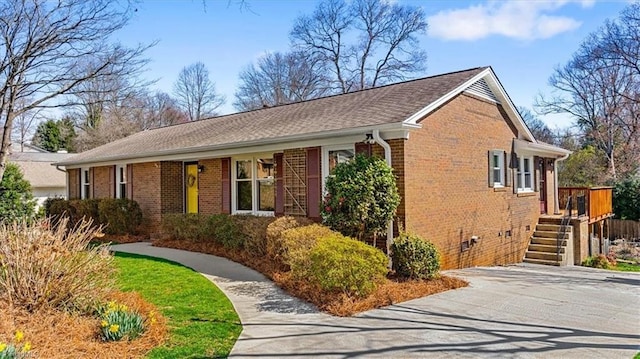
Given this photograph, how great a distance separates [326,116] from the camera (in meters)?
12.4

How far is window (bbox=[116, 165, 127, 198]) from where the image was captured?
17.6m

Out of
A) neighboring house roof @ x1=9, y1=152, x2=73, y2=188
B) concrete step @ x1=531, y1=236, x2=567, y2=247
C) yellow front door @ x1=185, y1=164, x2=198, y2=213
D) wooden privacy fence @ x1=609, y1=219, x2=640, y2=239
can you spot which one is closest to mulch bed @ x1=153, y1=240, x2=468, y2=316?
yellow front door @ x1=185, y1=164, x2=198, y2=213

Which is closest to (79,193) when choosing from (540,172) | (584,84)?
(540,172)

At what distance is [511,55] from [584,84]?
22777 mm

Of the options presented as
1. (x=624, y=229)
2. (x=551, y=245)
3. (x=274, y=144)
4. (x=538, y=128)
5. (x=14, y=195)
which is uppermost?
(x=538, y=128)

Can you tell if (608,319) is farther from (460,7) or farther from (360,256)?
(460,7)

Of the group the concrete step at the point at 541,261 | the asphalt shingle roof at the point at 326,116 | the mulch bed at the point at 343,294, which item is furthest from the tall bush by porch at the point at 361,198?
the concrete step at the point at 541,261

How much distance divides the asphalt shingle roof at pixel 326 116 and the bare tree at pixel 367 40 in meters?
20.2

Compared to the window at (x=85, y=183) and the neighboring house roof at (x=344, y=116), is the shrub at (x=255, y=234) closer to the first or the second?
the neighboring house roof at (x=344, y=116)

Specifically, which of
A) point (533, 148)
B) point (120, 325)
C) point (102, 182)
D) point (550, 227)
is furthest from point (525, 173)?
point (102, 182)

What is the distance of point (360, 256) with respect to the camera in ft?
23.6

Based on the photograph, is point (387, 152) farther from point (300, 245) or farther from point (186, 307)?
point (186, 307)

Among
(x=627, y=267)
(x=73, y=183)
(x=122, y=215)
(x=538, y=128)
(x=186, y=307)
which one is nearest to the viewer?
(x=186, y=307)

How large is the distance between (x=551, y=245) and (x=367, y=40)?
2562 centimetres
